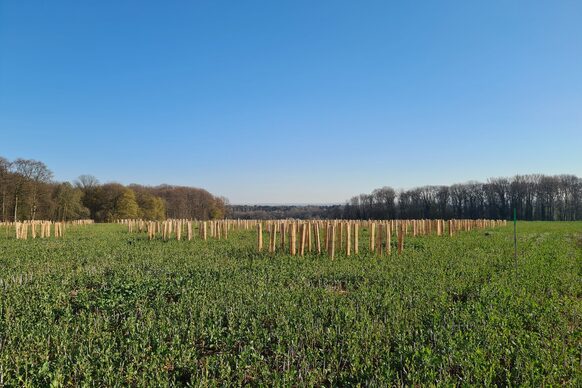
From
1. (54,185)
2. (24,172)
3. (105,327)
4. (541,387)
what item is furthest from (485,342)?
(54,185)

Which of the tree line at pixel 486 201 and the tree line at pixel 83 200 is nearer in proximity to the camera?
the tree line at pixel 83 200

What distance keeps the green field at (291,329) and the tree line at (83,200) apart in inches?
1698

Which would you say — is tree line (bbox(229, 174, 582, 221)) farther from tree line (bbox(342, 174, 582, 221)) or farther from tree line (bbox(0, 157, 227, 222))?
tree line (bbox(0, 157, 227, 222))

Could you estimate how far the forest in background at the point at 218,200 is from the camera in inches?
1866

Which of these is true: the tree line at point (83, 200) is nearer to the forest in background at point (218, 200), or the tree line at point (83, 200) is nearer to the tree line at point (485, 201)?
the forest in background at point (218, 200)

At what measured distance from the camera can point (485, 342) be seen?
5.27 m

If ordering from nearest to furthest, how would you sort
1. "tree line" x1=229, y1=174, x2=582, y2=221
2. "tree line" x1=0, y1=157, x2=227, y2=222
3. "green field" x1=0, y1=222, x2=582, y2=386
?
"green field" x1=0, y1=222, x2=582, y2=386 → "tree line" x1=0, y1=157, x2=227, y2=222 → "tree line" x1=229, y1=174, x2=582, y2=221

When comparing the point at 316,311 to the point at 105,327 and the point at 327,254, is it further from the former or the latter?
the point at 327,254

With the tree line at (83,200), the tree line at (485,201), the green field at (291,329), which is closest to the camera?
the green field at (291,329)

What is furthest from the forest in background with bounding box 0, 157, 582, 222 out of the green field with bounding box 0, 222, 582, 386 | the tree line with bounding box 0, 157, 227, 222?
the green field with bounding box 0, 222, 582, 386

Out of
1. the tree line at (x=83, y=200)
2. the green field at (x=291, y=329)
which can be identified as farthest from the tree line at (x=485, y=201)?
the green field at (x=291, y=329)

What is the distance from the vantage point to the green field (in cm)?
446

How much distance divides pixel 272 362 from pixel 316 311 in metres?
1.98

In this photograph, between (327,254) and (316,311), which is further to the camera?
(327,254)
